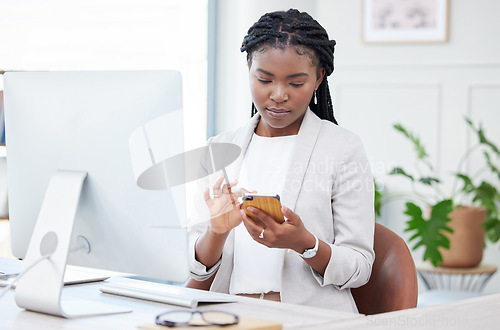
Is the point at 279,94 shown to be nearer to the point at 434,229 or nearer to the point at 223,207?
Answer: the point at 223,207

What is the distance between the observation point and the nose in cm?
171

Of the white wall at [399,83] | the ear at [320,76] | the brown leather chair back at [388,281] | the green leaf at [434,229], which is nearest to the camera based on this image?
the brown leather chair back at [388,281]

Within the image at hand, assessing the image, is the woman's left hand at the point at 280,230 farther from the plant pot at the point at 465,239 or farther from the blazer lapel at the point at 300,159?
the plant pot at the point at 465,239

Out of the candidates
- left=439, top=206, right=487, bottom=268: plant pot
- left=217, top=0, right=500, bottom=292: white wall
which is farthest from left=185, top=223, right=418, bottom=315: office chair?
left=217, top=0, right=500, bottom=292: white wall

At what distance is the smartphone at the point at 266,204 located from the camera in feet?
4.70

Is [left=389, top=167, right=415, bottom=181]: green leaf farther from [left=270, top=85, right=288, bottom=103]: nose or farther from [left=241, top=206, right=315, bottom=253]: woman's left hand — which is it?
[left=241, top=206, right=315, bottom=253]: woman's left hand

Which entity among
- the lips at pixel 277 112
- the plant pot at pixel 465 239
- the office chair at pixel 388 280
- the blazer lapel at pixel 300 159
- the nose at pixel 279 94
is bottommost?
the plant pot at pixel 465 239

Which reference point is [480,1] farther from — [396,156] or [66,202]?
[66,202]

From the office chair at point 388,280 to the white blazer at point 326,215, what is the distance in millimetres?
70

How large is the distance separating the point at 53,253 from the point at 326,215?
0.71m

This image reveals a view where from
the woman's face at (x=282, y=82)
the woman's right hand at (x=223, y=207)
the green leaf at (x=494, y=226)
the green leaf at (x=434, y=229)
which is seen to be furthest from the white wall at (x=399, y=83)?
the woman's right hand at (x=223, y=207)

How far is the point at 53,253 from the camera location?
1.36 meters

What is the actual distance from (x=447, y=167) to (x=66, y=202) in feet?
11.1

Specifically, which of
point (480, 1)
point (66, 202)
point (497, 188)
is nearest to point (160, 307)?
point (66, 202)
